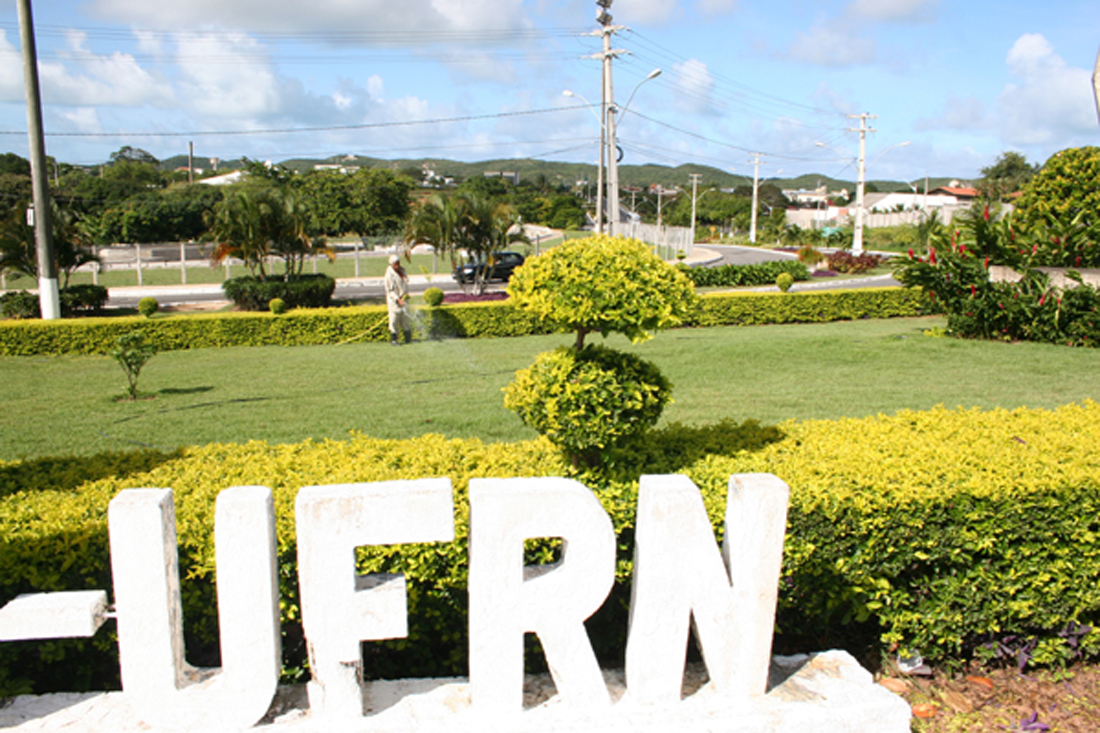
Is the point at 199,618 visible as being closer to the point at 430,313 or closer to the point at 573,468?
the point at 573,468

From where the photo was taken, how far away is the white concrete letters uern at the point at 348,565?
307 centimetres

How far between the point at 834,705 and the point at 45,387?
1186 cm

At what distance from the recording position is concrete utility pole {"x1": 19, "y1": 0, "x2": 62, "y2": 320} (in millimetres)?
15656

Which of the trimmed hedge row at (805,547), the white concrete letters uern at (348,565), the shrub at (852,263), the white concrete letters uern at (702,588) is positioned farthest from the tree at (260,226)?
the shrub at (852,263)

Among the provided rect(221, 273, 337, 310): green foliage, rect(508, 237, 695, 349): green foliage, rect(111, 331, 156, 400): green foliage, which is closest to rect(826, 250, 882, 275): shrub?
rect(221, 273, 337, 310): green foliage

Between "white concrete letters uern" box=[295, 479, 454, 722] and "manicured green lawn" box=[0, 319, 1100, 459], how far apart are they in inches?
168

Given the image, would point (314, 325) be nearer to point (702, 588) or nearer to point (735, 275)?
point (702, 588)

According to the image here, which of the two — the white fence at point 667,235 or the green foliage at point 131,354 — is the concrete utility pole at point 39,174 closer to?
the green foliage at point 131,354

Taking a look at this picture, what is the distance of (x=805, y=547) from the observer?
12.3 ft

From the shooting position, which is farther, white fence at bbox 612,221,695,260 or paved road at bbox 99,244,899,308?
white fence at bbox 612,221,695,260

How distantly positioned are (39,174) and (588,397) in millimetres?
16503

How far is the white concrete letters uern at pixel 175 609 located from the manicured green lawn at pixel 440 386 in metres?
4.28

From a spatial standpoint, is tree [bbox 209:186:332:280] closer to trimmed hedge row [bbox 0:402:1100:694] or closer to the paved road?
the paved road

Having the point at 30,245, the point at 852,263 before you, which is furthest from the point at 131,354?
the point at 852,263
